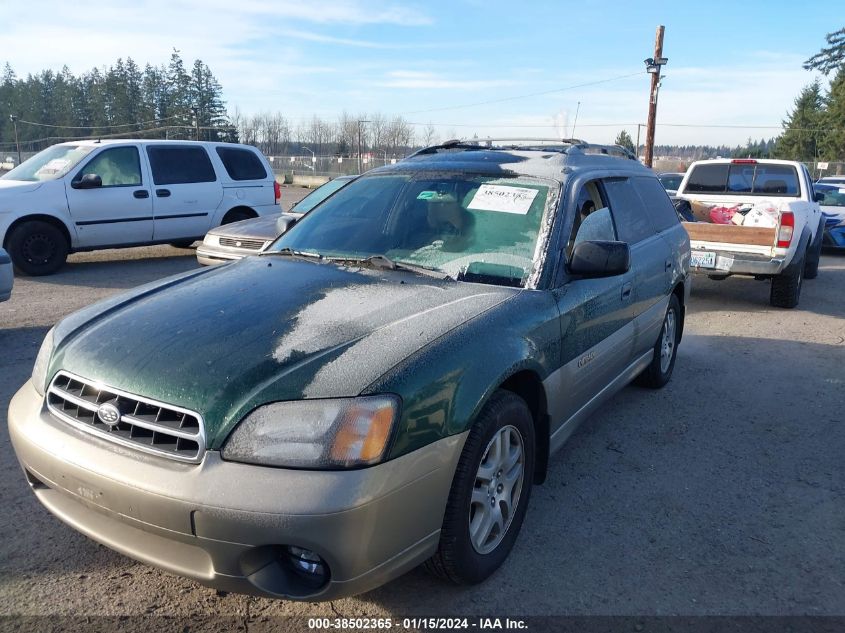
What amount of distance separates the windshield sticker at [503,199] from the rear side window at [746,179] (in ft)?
25.4

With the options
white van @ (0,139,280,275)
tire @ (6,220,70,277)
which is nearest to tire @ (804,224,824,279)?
white van @ (0,139,280,275)

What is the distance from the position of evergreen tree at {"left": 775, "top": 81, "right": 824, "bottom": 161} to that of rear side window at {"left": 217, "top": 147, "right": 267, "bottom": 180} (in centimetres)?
5913

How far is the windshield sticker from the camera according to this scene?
11.5ft

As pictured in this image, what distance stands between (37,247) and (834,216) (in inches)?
588

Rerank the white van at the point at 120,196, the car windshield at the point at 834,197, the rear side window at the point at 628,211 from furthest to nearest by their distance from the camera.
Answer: the car windshield at the point at 834,197 < the white van at the point at 120,196 < the rear side window at the point at 628,211

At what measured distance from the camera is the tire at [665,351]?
515 centimetres

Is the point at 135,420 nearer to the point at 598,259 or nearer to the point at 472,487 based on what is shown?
the point at 472,487

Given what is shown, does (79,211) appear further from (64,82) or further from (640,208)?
(64,82)

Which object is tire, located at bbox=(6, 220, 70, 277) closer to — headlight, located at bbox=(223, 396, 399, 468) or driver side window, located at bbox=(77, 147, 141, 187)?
driver side window, located at bbox=(77, 147, 141, 187)

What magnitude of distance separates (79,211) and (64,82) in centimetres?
7625

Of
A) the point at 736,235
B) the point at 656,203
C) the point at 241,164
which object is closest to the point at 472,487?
the point at 656,203

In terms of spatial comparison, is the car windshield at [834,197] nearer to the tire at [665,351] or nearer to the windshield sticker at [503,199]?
the tire at [665,351]

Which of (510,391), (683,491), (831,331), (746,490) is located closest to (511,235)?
(510,391)

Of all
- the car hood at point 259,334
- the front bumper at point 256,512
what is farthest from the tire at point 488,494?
the car hood at point 259,334
